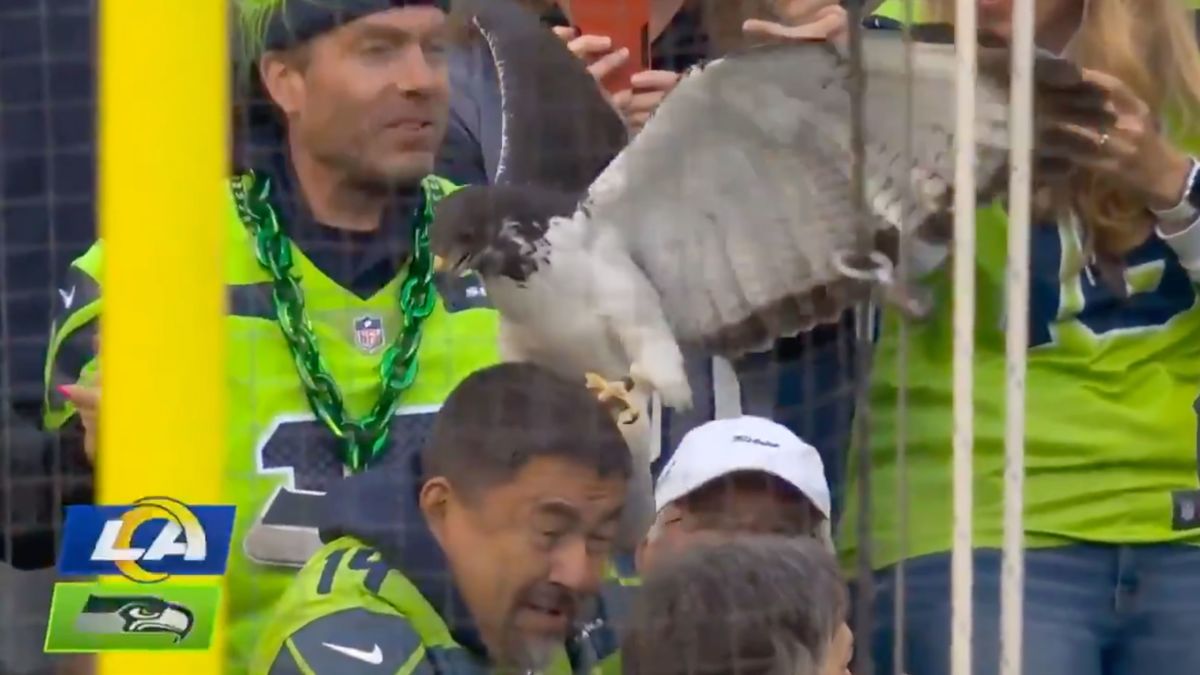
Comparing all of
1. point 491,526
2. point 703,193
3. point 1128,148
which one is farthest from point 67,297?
point 1128,148

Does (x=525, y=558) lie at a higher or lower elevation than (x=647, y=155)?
lower

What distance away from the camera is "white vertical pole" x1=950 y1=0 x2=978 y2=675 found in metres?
1.05

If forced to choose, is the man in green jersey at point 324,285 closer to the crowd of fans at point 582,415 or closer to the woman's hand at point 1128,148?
the crowd of fans at point 582,415

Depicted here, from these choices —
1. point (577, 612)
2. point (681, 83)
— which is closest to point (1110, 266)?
point (681, 83)

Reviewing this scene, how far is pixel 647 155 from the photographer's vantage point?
1.14 metres

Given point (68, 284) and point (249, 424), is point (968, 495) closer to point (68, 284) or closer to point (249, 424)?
point (249, 424)

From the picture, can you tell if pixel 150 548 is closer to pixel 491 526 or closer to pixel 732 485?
pixel 491 526

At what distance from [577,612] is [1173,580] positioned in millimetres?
369

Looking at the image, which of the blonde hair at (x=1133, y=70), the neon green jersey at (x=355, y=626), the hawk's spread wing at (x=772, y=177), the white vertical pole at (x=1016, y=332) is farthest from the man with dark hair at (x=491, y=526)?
the blonde hair at (x=1133, y=70)

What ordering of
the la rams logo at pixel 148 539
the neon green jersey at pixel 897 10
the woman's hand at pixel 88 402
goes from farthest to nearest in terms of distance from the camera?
1. the neon green jersey at pixel 897 10
2. the woman's hand at pixel 88 402
3. the la rams logo at pixel 148 539

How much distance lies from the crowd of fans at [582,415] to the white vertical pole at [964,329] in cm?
7

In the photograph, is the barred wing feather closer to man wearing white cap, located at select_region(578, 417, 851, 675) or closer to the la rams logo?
man wearing white cap, located at select_region(578, 417, 851, 675)

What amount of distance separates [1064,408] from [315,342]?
0.46m

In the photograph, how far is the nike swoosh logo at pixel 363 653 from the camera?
1.06 meters
